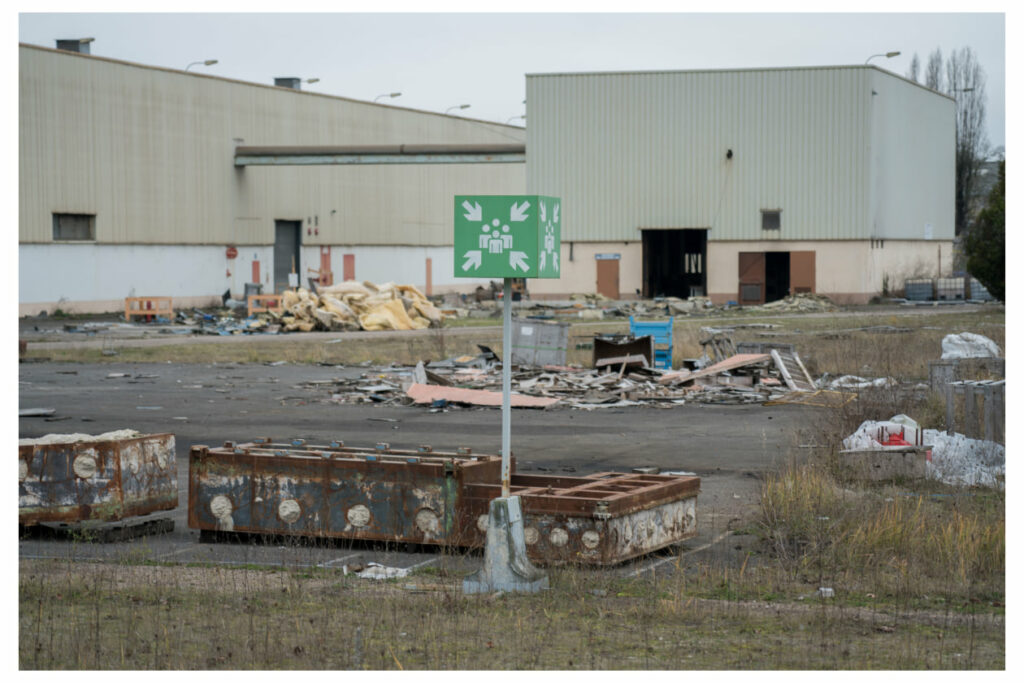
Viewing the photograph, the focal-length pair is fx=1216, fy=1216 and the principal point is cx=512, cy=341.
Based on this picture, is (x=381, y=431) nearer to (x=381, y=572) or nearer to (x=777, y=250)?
(x=381, y=572)

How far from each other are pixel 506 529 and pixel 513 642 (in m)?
1.50

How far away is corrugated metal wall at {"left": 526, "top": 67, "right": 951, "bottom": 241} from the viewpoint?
53.5m

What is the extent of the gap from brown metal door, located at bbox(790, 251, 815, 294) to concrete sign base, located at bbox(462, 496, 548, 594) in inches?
1885

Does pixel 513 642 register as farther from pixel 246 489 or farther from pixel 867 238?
pixel 867 238

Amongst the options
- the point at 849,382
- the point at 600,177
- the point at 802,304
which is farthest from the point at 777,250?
the point at 849,382

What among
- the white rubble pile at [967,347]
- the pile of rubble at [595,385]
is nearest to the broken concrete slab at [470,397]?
the pile of rubble at [595,385]

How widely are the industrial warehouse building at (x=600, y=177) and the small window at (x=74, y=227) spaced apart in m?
0.07

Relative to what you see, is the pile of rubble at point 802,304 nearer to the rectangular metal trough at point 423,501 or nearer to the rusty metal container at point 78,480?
the rectangular metal trough at point 423,501

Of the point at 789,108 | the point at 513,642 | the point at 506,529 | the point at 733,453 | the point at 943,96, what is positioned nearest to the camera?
the point at 513,642

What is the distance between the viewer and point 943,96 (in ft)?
211

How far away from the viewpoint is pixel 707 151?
54625mm

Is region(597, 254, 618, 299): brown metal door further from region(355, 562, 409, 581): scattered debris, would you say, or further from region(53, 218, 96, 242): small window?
region(355, 562, 409, 581): scattered debris

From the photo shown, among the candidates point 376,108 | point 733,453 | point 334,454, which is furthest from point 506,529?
point 376,108

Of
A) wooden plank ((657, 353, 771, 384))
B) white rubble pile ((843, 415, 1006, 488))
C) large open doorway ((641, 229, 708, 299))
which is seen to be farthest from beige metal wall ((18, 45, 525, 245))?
white rubble pile ((843, 415, 1006, 488))
